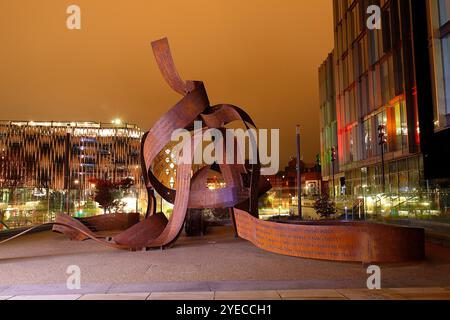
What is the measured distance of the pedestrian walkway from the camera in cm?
664

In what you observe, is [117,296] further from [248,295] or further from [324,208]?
[324,208]

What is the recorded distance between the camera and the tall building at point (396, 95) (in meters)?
27.8

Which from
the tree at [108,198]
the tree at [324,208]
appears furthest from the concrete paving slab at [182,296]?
Result: the tree at [108,198]

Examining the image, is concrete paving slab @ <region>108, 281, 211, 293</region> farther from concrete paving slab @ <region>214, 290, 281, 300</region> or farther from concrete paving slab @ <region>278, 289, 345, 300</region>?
concrete paving slab @ <region>278, 289, 345, 300</region>

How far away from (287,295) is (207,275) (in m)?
2.51

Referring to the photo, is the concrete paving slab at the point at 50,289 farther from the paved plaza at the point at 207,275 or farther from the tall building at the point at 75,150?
the tall building at the point at 75,150

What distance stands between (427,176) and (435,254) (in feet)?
72.8

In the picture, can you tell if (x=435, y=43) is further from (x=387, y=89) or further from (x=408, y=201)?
(x=408, y=201)

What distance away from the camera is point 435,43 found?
2714 centimetres

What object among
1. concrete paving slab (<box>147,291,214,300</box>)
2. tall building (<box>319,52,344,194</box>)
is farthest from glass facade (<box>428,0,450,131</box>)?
tall building (<box>319,52,344,194</box>)

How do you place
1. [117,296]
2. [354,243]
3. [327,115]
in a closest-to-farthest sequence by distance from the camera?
1. [117,296]
2. [354,243]
3. [327,115]

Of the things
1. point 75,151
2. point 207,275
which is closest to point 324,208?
point 207,275

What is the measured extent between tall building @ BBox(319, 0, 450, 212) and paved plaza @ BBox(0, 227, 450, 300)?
14.4 metres

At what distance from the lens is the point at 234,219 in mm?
16297
